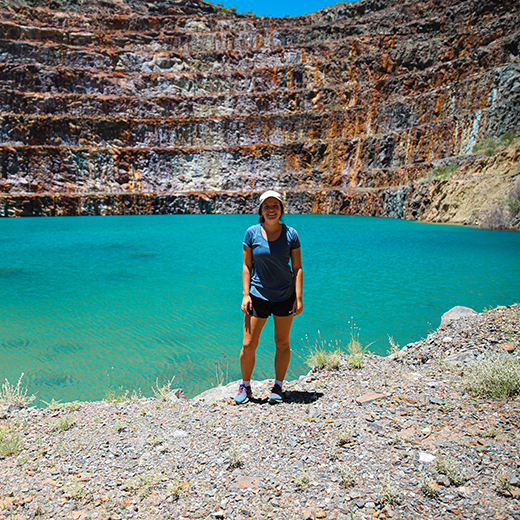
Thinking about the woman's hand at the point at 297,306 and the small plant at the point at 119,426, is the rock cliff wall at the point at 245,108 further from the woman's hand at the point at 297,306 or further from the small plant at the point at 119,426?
the small plant at the point at 119,426

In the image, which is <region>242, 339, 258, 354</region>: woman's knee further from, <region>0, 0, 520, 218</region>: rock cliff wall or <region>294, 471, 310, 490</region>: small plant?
<region>0, 0, 520, 218</region>: rock cliff wall

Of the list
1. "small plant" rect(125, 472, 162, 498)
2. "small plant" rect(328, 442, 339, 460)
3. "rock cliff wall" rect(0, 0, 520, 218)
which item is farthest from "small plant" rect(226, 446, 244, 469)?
"rock cliff wall" rect(0, 0, 520, 218)

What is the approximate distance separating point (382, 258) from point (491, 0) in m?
42.7

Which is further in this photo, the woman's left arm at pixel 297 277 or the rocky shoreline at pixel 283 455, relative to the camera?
the woman's left arm at pixel 297 277

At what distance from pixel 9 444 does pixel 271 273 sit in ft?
8.84

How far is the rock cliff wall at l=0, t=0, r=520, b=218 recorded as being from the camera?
118ft

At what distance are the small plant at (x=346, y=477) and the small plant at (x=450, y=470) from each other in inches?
22.7

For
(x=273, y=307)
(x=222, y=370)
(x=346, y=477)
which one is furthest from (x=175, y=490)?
(x=222, y=370)

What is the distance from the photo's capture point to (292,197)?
43.2 meters

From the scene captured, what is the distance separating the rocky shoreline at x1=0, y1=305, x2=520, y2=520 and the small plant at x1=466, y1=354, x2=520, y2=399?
4.9 inches

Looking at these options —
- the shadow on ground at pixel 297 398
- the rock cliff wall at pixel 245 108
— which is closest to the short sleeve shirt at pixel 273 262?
the shadow on ground at pixel 297 398

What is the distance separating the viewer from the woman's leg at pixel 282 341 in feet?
13.2

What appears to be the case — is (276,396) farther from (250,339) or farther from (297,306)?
(297,306)

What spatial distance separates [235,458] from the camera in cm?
310
